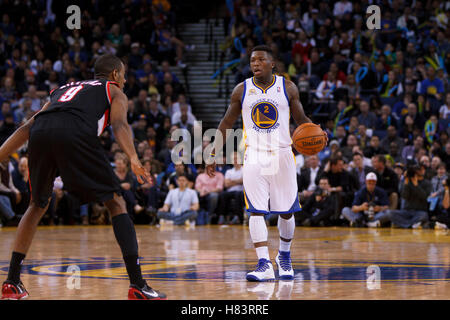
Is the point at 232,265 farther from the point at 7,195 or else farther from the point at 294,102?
the point at 7,195

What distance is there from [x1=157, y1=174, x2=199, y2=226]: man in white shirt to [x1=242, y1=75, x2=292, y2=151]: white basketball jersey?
822cm

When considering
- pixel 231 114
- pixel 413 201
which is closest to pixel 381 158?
pixel 413 201

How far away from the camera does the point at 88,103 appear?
5.12 meters

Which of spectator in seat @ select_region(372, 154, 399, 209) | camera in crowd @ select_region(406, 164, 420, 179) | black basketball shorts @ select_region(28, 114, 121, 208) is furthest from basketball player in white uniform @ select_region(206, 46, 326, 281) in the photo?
spectator in seat @ select_region(372, 154, 399, 209)

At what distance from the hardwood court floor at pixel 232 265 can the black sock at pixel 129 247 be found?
218mm

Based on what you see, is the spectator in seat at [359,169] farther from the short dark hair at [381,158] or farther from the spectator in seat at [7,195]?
the spectator in seat at [7,195]

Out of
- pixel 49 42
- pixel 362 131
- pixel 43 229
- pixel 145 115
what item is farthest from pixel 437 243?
pixel 49 42

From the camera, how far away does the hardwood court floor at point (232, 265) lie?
5.36 meters

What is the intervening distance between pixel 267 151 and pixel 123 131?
1888 millimetres

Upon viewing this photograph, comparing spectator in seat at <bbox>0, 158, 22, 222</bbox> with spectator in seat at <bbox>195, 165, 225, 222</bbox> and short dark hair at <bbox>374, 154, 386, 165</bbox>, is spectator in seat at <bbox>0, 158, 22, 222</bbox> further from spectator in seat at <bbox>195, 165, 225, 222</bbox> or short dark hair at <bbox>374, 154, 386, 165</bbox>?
short dark hair at <bbox>374, 154, 386, 165</bbox>

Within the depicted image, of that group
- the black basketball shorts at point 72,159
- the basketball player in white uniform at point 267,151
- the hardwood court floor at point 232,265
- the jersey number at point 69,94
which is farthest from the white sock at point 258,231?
the jersey number at point 69,94
